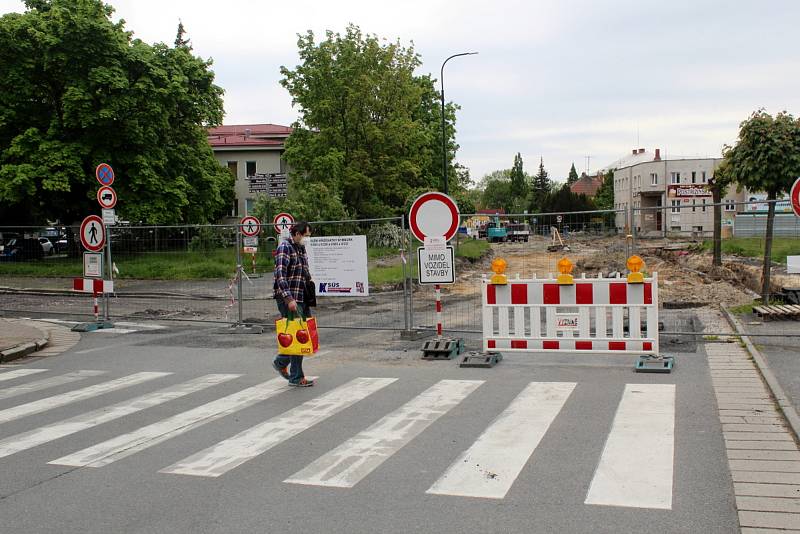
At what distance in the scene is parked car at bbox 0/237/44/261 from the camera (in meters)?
18.9

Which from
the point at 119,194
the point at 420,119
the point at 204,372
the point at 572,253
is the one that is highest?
the point at 420,119

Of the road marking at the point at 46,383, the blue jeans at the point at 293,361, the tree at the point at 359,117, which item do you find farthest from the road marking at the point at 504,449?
the tree at the point at 359,117

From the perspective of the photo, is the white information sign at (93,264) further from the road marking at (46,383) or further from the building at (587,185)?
the building at (587,185)

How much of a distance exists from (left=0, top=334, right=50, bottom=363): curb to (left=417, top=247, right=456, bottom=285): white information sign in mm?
6462

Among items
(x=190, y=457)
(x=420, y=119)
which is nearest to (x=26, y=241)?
(x=190, y=457)

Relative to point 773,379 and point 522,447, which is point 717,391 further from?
point 522,447

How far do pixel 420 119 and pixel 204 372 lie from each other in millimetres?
46223

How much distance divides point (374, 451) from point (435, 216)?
5.76m

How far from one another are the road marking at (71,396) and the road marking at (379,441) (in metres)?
3.71

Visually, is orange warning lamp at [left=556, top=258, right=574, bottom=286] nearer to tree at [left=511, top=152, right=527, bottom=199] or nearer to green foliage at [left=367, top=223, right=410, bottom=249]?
green foliage at [left=367, top=223, right=410, bottom=249]

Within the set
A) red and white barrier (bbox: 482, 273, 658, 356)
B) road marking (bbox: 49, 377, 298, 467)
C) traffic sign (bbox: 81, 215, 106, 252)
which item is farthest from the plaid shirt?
traffic sign (bbox: 81, 215, 106, 252)

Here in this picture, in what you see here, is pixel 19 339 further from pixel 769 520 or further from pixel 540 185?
pixel 540 185

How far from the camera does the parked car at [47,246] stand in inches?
730

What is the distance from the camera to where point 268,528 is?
14.3ft
